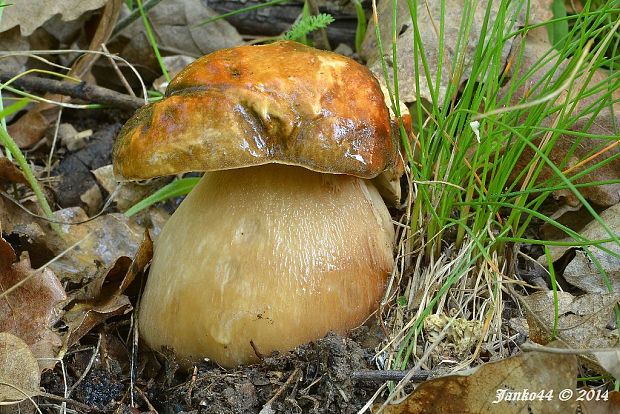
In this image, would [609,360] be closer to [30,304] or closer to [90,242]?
[30,304]

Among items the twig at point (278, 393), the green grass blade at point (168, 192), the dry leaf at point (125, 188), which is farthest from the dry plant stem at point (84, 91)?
the twig at point (278, 393)

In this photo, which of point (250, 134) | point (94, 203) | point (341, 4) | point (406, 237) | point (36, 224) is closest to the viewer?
point (250, 134)

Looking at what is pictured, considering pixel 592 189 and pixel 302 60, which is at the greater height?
pixel 302 60

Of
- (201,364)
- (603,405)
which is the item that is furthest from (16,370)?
(603,405)

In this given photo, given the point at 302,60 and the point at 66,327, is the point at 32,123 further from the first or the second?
the point at 302,60

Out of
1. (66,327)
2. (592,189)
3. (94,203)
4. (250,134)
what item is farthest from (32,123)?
(592,189)

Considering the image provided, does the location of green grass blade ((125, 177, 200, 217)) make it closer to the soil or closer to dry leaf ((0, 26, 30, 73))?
the soil

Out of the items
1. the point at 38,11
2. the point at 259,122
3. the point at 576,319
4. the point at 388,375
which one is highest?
the point at 259,122
